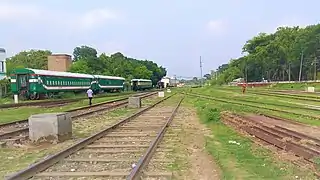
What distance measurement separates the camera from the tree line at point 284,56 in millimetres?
87875

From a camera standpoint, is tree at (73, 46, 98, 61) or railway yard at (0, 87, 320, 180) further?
tree at (73, 46, 98, 61)

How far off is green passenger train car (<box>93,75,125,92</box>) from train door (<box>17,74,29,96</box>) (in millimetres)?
19186

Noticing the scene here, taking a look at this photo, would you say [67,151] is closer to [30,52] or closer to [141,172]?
[141,172]

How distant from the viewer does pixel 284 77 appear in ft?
365

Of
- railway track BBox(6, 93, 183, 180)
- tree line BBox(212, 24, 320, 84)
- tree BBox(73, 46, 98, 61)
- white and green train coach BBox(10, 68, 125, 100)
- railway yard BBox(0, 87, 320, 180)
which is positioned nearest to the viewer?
railway track BBox(6, 93, 183, 180)

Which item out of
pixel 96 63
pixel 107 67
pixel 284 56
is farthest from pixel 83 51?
pixel 284 56

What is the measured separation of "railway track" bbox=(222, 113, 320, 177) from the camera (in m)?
9.15

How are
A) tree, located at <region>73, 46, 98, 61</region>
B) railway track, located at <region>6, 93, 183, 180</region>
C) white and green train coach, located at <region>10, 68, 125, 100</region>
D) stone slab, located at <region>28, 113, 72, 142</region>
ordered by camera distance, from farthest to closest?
tree, located at <region>73, 46, 98, 61</region>, white and green train coach, located at <region>10, 68, 125, 100</region>, stone slab, located at <region>28, 113, 72, 142</region>, railway track, located at <region>6, 93, 183, 180</region>

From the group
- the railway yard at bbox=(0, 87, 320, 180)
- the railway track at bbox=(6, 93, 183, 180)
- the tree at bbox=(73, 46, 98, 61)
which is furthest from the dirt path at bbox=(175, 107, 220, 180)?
the tree at bbox=(73, 46, 98, 61)

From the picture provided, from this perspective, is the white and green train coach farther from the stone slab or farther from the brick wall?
the brick wall

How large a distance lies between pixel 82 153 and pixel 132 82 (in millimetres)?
80524

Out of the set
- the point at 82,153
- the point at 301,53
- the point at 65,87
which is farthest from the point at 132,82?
the point at 82,153

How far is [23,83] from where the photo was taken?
40.1m

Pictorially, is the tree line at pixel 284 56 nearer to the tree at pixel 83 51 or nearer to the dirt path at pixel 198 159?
the tree at pixel 83 51
